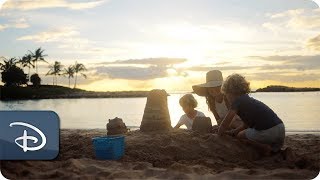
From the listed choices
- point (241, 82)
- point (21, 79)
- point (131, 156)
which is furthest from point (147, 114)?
point (21, 79)

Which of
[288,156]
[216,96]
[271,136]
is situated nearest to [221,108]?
→ [216,96]

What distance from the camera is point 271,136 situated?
671cm

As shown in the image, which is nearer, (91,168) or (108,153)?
(91,168)

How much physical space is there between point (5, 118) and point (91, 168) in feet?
6.12

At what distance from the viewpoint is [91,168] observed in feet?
18.9

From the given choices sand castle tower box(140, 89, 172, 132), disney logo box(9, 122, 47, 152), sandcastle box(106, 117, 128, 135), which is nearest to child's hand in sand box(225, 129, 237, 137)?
sand castle tower box(140, 89, 172, 132)

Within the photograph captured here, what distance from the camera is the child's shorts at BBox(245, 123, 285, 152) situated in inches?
263

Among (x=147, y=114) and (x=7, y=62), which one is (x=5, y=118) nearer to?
(x=147, y=114)

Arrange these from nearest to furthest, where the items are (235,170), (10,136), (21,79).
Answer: (235,170)
(10,136)
(21,79)

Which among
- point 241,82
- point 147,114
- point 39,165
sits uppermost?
point 241,82

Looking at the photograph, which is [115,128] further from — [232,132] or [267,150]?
[267,150]

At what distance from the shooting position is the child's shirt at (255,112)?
21.8 feet

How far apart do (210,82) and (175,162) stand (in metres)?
2.04

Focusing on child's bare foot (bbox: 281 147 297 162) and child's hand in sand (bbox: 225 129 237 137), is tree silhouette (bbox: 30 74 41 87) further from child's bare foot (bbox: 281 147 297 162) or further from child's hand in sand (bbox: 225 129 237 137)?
child's bare foot (bbox: 281 147 297 162)
